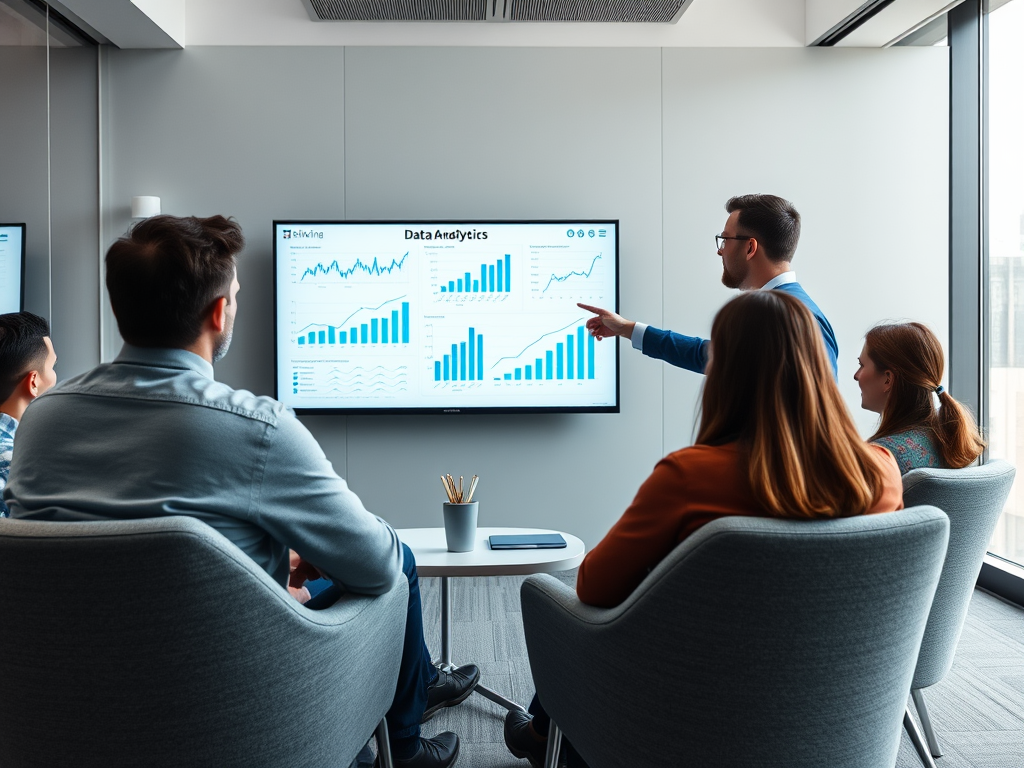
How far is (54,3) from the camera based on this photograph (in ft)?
10.8

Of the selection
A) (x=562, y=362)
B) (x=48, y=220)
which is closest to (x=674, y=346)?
(x=562, y=362)

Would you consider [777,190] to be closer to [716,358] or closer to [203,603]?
[716,358]

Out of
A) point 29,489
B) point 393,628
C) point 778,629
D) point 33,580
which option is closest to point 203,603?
point 33,580

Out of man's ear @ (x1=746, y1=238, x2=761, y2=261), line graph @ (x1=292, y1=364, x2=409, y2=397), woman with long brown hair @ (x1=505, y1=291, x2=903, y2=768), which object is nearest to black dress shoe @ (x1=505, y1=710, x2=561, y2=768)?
woman with long brown hair @ (x1=505, y1=291, x2=903, y2=768)

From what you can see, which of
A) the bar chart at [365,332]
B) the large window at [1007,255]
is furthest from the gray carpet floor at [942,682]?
the bar chart at [365,332]

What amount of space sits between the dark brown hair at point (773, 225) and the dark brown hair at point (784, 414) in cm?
165

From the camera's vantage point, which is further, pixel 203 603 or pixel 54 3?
pixel 54 3

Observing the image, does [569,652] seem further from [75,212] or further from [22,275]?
[75,212]

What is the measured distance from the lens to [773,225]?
2750 mm

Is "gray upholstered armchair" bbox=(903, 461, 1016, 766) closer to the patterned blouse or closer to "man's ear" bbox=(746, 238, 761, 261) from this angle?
the patterned blouse

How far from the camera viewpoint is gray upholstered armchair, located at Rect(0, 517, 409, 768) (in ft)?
3.28

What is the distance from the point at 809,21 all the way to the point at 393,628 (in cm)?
366

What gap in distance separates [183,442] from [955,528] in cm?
153

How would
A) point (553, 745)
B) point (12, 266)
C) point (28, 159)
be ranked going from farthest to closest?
1. point (28, 159)
2. point (12, 266)
3. point (553, 745)
